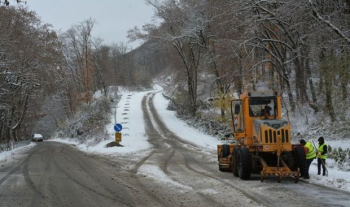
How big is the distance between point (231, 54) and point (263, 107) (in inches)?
624

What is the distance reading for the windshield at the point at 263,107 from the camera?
12.5 meters

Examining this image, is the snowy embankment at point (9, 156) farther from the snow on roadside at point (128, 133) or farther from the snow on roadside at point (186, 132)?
the snow on roadside at point (186, 132)

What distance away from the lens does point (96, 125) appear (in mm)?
36344

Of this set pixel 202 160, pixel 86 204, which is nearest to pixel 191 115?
pixel 202 160

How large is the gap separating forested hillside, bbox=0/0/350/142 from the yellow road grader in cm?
611

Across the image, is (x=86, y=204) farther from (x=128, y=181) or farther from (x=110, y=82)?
(x=110, y=82)

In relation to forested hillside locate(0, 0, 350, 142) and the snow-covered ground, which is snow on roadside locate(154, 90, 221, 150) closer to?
the snow-covered ground

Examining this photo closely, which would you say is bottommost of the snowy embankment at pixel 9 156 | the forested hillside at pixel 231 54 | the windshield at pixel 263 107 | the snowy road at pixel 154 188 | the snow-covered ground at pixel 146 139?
the snowy embankment at pixel 9 156

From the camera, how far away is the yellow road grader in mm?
11284

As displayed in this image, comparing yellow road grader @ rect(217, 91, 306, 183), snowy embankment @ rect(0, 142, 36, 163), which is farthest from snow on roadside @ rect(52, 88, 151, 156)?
yellow road grader @ rect(217, 91, 306, 183)

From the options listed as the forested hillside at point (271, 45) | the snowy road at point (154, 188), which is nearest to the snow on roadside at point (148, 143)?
the snowy road at point (154, 188)

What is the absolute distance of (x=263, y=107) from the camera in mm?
12594

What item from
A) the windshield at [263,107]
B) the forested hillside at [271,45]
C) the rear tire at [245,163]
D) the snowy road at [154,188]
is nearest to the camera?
the snowy road at [154,188]

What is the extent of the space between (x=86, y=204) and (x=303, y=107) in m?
22.9
